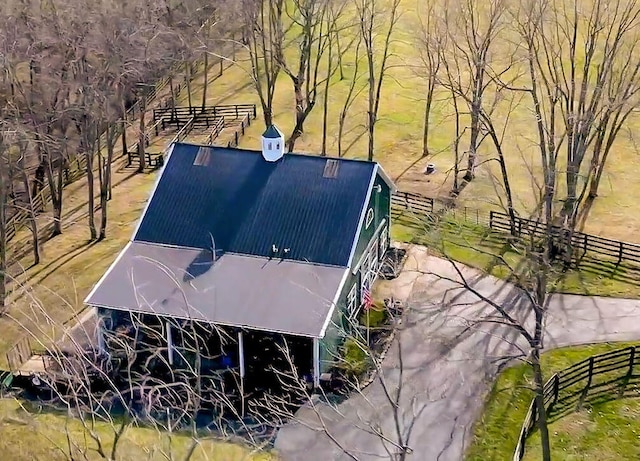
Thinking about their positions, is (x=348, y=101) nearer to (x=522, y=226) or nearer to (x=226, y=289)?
(x=522, y=226)

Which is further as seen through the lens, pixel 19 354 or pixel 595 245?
pixel 595 245

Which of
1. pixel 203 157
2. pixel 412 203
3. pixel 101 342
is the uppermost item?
pixel 203 157

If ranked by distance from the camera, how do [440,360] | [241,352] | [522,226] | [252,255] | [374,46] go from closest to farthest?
1. [241,352]
2. [440,360]
3. [252,255]
4. [522,226]
5. [374,46]

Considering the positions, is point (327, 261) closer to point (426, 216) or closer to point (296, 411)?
point (296, 411)

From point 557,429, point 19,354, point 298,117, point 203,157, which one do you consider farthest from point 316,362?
point 298,117

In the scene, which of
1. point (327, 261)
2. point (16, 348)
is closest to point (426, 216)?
point (327, 261)
